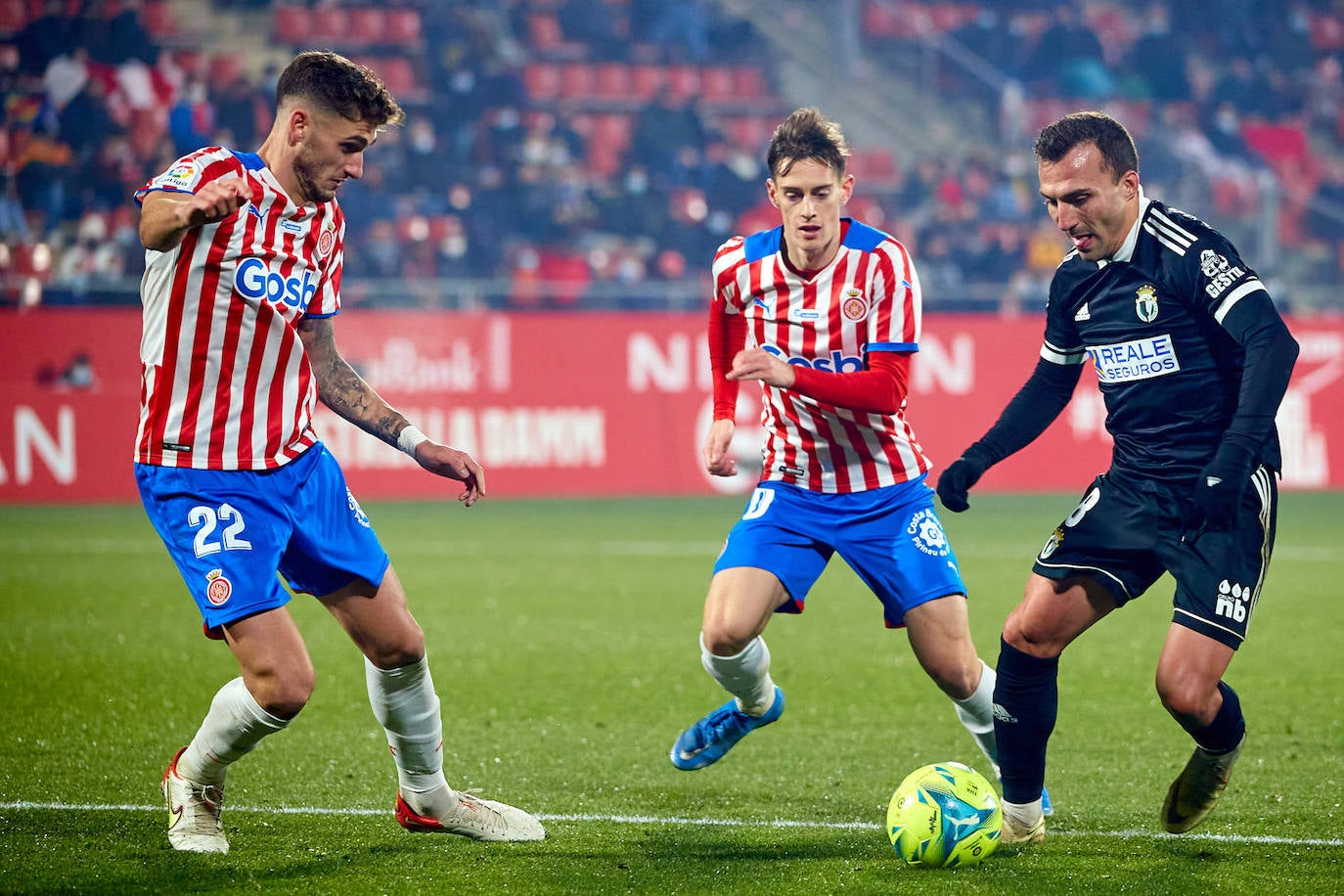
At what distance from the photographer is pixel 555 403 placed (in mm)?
15555

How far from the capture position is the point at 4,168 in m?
16.8

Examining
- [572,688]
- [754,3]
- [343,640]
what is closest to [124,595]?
[343,640]

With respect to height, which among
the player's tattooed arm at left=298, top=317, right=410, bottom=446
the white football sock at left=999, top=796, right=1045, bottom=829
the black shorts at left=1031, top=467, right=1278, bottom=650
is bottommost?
the white football sock at left=999, top=796, right=1045, bottom=829

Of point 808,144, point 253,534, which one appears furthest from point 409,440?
point 808,144

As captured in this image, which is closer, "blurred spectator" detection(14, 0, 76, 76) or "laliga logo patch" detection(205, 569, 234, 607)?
"laliga logo patch" detection(205, 569, 234, 607)

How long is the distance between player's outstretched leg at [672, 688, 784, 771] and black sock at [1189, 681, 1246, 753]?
59.3 inches

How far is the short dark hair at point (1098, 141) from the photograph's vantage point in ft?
14.7

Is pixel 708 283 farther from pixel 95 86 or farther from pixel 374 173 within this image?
pixel 95 86

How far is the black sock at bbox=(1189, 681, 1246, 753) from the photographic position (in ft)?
14.7

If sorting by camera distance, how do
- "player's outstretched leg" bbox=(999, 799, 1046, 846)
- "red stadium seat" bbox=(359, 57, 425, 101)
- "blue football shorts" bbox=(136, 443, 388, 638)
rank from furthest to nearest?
"red stadium seat" bbox=(359, 57, 425, 101) → "player's outstretched leg" bbox=(999, 799, 1046, 846) → "blue football shorts" bbox=(136, 443, 388, 638)

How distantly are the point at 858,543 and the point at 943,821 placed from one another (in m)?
1.05

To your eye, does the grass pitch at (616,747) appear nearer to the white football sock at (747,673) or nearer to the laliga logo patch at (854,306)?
the white football sock at (747,673)

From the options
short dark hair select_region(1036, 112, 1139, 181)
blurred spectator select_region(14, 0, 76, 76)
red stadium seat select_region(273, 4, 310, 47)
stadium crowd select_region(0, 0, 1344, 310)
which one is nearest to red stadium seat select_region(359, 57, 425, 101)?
stadium crowd select_region(0, 0, 1344, 310)

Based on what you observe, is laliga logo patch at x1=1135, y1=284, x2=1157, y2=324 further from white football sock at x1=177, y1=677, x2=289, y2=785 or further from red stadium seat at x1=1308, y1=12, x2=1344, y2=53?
red stadium seat at x1=1308, y1=12, x2=1344, y2=53
